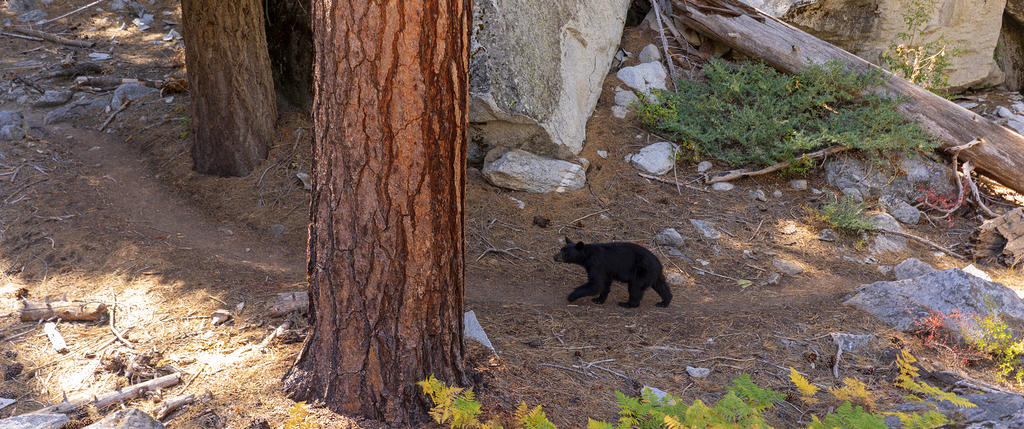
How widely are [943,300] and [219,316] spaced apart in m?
5.74

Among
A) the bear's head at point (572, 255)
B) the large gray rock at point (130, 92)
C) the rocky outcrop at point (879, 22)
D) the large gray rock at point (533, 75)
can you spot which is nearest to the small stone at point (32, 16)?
the large gray rock at point (130, 92)

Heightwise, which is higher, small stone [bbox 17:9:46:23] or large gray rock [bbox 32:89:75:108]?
small stone [bbox 17:9:46:23]

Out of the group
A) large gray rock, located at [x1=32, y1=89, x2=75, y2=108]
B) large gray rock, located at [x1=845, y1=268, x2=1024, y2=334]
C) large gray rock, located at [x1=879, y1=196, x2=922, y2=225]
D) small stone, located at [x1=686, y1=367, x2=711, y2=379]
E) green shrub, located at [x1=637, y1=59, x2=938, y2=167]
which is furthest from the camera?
large gray rock, located at [x1=32, y1=89, x2=75, y2=108]

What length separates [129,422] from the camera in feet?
10.3

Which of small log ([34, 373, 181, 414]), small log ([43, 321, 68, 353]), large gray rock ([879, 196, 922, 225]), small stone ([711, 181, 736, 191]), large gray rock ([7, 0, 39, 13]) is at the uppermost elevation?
large gray rock ([7, 0, 39, 13])

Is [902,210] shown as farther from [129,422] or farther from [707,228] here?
[129,422]

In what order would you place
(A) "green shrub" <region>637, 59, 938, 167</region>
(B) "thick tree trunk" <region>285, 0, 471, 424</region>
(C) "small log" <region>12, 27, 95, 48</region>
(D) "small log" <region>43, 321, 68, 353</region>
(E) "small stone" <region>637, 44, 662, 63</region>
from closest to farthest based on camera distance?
(B) "thick tree trunk" <region>285, 0, 471, 424</region>, (D) "small log" <region>43, 321, 68, 353</region>, (A) "green shrub" <region>637, 59, 938, 167</region>, (E) "small stone" <region>637, 44, 662, 63</region>, (C) "small log" <region>12, 27, 95, 48</region>

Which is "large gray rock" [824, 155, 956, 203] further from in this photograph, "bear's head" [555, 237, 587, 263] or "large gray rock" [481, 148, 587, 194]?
"bear's head" [555, 237, 587, 263]

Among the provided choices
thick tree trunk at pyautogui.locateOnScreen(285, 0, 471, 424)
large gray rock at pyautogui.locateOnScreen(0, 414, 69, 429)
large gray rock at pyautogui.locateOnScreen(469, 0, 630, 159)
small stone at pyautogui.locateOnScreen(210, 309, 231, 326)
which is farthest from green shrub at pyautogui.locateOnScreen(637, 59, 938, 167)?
large gray rock at pyautogui.locateOnScreen(0, 414, 69, 429)

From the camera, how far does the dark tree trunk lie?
8.24 meters

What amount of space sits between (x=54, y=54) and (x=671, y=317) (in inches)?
424

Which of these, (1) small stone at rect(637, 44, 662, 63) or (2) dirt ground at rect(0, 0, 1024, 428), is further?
(1) small stone at rect(637, 44, 662, 63)

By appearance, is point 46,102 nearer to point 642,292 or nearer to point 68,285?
point 68,285

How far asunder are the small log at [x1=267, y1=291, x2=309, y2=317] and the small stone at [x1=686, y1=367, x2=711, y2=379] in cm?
276
